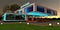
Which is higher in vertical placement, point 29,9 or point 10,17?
point 29,9

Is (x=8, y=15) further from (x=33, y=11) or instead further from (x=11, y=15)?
(x=33, y=11)

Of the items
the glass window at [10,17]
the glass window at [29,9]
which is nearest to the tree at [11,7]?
the glass window at [29,9]

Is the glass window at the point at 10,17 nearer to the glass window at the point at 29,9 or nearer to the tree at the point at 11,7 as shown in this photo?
the glass window at the point at 29,9

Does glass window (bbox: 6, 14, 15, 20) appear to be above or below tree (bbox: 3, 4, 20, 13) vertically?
below

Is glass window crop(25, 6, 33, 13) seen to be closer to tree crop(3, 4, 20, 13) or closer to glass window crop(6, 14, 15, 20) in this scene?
glass window crop(6, 14, 15, 20)

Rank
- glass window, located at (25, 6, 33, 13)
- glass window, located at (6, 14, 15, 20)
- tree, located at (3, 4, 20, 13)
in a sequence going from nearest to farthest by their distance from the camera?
glass window, located at (6, 14, 15, 20)
glass window, located at (25, 6, 33, 13)
tree, located at (3, 4, 20, 13)

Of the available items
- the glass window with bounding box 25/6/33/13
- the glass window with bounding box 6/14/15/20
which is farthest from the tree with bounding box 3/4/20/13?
the glass window with bounding box 6/14/15/20

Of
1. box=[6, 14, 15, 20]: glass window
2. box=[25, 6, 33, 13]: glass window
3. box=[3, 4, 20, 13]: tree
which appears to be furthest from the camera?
box=[3, 4, 20, 13]: tree

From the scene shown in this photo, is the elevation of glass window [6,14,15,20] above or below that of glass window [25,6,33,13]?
below

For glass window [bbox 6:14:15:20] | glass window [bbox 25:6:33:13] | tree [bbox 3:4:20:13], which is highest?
tree [bbox 3:4:20:13]

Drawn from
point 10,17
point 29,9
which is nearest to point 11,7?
point 29,9

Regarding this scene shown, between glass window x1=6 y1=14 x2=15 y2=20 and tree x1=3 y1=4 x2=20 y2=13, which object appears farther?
tree x1=3 y1=4 x2=20 y2=13

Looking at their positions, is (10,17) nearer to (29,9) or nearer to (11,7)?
(29,9)

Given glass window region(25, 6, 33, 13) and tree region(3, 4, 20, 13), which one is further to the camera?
tree region(3, 4, 20, 13)
